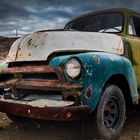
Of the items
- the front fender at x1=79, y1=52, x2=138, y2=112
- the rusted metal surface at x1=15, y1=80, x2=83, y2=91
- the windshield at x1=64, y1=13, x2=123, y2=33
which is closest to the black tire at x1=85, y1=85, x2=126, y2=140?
the front fender at x1=79, y1=52, x2=138, y2=112

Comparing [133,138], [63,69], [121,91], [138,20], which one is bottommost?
[133,138]

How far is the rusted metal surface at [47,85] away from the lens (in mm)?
3975

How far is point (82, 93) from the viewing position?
157 inches

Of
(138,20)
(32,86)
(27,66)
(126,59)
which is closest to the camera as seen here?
(32,86)

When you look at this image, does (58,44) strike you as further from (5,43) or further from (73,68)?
(5,43)

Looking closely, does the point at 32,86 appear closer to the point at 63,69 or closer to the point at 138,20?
the point at 63,69

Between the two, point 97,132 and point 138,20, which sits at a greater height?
point 138,20

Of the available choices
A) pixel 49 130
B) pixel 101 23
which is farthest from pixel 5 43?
pixel 49 130

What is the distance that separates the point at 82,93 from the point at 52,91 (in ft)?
1.58

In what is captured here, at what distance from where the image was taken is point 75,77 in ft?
13.3

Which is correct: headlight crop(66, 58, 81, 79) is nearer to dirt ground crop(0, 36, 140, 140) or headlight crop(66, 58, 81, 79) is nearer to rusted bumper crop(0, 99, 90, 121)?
rusted bumper crop(0, 99, 90, 121)

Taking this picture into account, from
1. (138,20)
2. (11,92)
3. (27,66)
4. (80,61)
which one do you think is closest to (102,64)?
(80,61)

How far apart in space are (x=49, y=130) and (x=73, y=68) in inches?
60.9

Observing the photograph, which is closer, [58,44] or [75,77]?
[75,77]
